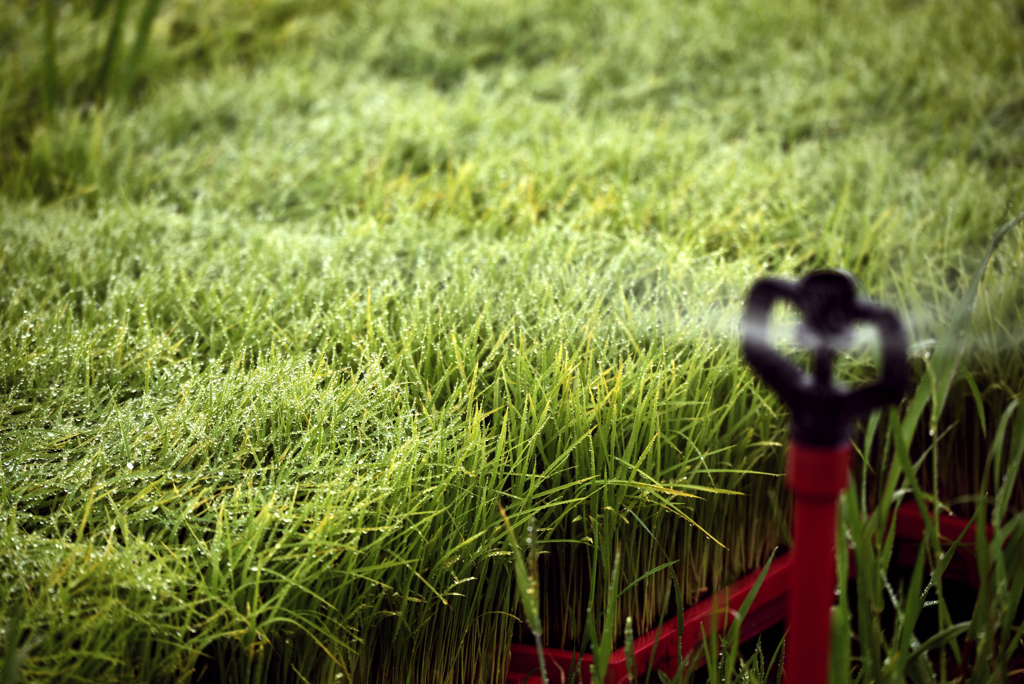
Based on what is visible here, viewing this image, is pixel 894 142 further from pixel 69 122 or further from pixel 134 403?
pixel 69 122

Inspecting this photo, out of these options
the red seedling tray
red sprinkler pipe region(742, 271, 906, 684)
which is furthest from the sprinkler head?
the red seedling tray

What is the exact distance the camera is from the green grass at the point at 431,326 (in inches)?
36.4

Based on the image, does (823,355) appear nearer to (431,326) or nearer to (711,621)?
(711,621)

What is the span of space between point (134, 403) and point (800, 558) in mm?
926

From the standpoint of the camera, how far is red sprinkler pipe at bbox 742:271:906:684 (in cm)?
56

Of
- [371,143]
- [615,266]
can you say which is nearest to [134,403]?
[615,266]

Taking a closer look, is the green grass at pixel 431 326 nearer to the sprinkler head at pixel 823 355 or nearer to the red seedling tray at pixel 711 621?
the red seedling tray at pixel 711 621

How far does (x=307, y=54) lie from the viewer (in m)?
3.07

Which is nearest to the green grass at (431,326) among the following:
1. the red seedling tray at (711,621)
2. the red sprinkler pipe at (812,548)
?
the red seedling tray at (711,621)

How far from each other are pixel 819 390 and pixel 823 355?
0.08 feet

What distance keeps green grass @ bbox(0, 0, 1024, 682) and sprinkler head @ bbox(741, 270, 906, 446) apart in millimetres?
413

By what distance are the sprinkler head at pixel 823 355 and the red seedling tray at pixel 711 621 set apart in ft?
1.05

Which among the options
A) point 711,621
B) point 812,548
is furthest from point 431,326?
point 812,548

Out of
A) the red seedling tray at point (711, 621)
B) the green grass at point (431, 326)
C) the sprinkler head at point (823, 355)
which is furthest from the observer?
the red seedling tray at point (711, 621)
